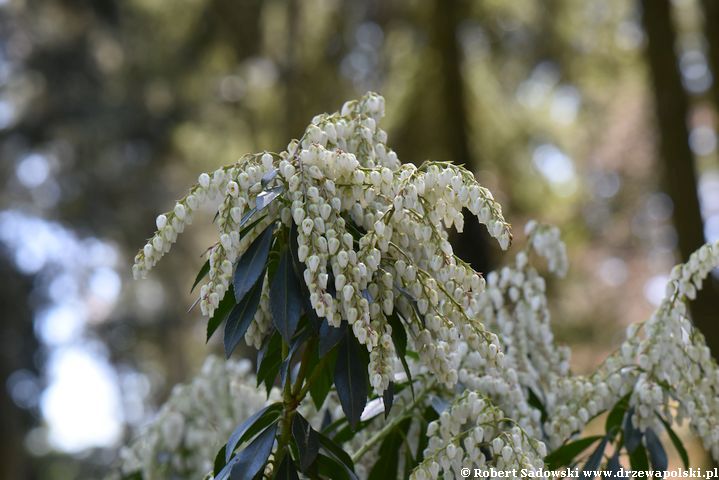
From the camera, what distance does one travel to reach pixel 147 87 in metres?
17.7

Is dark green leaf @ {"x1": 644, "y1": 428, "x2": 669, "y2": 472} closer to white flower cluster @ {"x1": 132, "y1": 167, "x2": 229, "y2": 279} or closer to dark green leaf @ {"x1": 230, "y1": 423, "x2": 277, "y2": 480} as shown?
dark green leaf @ {"x1": 230, "y1": 423, "x2": 277, "y2": 480}

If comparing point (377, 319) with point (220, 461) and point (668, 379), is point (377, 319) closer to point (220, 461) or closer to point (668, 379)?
point (220, 461)

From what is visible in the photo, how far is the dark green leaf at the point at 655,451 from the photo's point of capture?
3.08m

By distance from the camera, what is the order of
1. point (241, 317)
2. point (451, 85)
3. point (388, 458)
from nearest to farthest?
point (241, 317) < point (388, 458) < point (451, 85)

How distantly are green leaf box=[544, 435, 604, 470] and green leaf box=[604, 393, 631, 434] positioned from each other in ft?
0.19

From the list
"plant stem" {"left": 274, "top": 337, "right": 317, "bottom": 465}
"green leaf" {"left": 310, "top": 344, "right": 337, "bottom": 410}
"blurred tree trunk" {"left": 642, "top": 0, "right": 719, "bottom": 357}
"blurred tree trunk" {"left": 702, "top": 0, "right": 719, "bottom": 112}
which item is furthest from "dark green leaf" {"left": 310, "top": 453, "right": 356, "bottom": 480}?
"blurred tree trunk" {"left": 702, "top": 0, "right": 719, "bottom": 112}

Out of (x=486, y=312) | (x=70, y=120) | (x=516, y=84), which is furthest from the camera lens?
(x=70, y=120)

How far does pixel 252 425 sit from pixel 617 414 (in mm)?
1327

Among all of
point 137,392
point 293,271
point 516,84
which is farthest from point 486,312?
point 137,392

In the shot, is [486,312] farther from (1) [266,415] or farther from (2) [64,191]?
(2) [64,191]

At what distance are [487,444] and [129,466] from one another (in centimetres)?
226

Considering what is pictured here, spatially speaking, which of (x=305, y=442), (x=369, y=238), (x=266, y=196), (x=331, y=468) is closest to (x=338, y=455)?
(x=331, y=468)

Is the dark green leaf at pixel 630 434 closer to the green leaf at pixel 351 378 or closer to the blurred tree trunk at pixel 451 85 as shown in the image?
the green leaf at pixel 351 378

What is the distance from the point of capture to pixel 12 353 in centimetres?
1570
